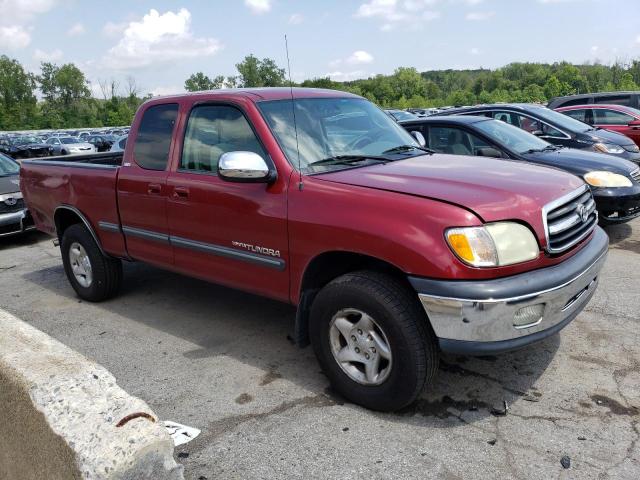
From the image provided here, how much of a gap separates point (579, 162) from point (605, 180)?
364 millimetres

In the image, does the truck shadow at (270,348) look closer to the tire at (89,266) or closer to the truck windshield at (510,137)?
the tire at (89,266)

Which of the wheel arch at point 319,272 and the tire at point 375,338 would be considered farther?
the wheel arch at point 319,272

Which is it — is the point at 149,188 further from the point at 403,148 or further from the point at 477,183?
the point at 477,183

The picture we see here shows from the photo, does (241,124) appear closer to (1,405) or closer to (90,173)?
(90,173)

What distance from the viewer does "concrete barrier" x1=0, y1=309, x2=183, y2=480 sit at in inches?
76.8

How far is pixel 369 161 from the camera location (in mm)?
3854

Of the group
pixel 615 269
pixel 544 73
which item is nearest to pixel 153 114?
pixel 615 269

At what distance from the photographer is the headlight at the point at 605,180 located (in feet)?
21.4

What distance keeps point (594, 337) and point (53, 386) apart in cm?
367

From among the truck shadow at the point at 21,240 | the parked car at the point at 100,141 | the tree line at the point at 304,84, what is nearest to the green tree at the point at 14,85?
the tree line at the point at 304,84

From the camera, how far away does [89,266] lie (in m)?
5.52

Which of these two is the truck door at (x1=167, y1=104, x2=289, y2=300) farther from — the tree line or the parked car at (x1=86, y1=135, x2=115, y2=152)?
the tree line

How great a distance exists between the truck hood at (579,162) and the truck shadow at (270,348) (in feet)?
10.1

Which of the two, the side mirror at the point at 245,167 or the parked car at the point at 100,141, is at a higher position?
the side mirror at the point at 245,167
